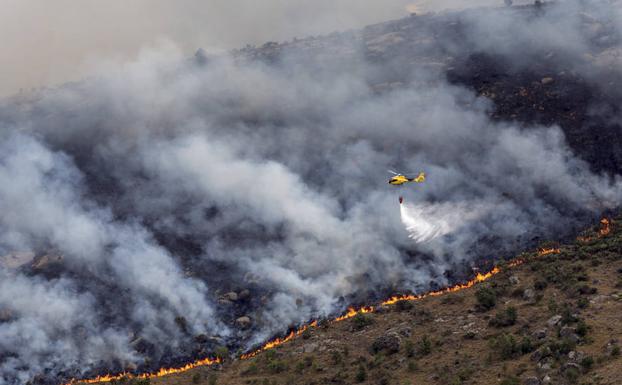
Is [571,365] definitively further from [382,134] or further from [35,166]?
[35,166]

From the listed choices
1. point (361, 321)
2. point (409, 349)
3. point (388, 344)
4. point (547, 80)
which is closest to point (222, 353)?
point (361, 321)

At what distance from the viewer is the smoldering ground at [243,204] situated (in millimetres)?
41250

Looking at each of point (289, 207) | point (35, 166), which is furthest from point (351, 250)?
point (35, 166)

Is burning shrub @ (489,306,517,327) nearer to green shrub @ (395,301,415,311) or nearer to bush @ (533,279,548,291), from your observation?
bush @ (533,279,548,291)

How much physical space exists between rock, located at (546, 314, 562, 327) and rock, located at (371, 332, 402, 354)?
25.7 ft

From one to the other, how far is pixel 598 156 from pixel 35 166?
48.2 m

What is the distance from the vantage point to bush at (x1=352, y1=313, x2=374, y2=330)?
38.1 meters

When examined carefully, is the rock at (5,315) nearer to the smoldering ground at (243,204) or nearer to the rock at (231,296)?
the smoldering ground at (243,204)

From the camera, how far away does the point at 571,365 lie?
→ 27109mm

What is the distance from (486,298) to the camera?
37.2 meters

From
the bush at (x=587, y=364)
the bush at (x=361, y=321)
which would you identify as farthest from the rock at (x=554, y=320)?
the bush at (x=361, y=321)

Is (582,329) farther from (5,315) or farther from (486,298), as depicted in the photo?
(5,315)

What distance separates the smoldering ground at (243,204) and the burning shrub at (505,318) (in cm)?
829

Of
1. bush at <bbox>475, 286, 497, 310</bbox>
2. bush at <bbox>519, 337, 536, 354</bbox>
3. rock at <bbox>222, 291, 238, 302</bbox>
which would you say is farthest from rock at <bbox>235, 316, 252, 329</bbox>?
bush at <bbox>519, 337, 536, 354</bbox>
